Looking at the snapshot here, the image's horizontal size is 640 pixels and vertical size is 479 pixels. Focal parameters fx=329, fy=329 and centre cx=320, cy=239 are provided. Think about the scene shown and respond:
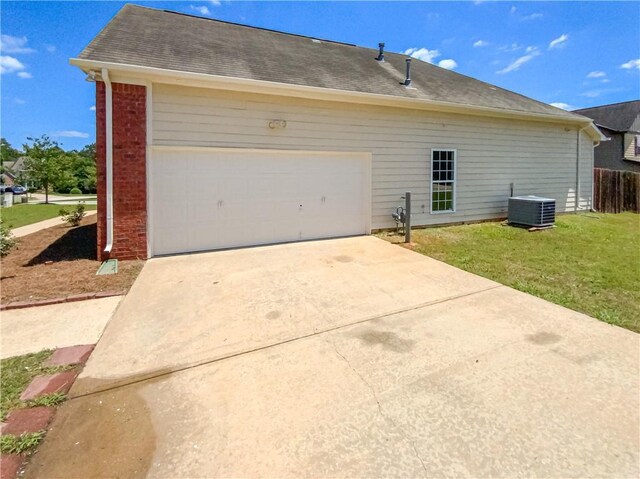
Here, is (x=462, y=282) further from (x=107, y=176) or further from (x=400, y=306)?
(x=107, y=176)

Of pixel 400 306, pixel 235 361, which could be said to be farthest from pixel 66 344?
pixel 400 306

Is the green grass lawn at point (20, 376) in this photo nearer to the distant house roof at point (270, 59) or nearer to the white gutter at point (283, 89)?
the white gutter at point (283, 89)

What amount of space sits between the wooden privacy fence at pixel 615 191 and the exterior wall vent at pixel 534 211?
20.2ft

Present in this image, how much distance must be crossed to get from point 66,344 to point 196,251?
3879mm

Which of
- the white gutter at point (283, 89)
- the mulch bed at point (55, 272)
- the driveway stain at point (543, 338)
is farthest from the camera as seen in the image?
the white gutter at point (283, 89)

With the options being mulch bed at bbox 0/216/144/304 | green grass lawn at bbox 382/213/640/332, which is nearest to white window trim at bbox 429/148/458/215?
green grass lawn at bbox 382/213/640/332

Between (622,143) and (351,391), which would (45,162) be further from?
(622,143)

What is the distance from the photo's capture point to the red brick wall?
6328 millimetres

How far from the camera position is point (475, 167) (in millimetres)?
10453

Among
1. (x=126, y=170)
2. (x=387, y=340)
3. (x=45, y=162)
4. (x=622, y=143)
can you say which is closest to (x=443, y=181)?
(x=387, y=340)

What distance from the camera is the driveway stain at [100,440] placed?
1915 millimetres

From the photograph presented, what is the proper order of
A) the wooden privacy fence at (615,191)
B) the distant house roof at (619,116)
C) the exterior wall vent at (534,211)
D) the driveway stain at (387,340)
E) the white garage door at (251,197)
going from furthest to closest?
the distant house roof at (619,116) → the wooden privacy fence at (615,191) → the exterior wall vent at (534,211) → the white garage door at (251,197) → the driveway stain at (387,340)

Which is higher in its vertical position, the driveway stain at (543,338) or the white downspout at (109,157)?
the white downspout at (109,157)

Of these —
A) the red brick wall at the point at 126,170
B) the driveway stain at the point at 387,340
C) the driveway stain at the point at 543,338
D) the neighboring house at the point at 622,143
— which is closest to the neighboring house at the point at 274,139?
the red brick wall at the point at 126,170
